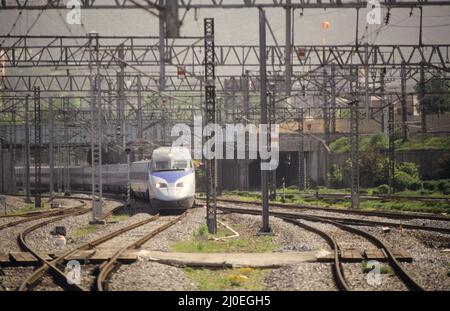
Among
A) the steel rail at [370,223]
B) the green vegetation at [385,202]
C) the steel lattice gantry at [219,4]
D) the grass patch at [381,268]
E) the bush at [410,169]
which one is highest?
the steel lattice gantry at [219,4]

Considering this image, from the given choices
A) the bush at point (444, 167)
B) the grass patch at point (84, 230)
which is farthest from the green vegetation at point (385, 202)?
the grass patch at point (84, 230)

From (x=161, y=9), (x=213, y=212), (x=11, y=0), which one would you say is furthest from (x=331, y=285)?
(x=11, y=0)

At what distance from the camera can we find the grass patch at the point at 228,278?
14.6 metres

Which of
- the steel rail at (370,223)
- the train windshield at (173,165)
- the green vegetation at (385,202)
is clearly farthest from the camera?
the green vegetation at (385,202)

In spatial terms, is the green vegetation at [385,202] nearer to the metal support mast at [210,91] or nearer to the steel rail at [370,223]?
the steel rail at [370,223]

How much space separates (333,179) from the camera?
65062mm

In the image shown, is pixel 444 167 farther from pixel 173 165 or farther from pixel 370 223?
pixel 370 223

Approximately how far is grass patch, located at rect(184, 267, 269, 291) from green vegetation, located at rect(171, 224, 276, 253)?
149 inches

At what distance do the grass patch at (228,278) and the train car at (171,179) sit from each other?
17.3 m

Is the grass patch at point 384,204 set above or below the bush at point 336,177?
below

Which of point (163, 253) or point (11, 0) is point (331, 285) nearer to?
point (163, 253)

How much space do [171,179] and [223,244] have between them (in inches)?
482

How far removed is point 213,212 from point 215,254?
635cm

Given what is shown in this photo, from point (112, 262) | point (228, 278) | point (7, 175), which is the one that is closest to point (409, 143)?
point (7, 175)
